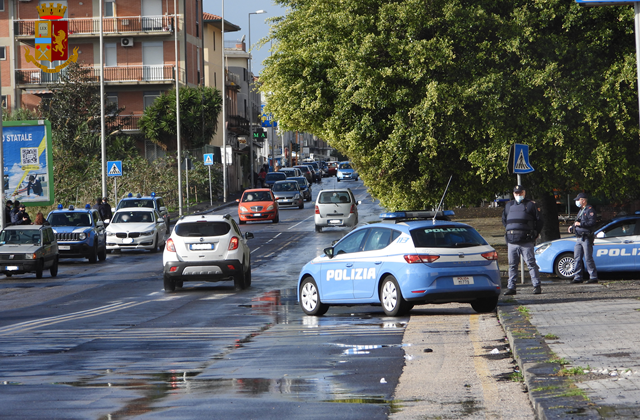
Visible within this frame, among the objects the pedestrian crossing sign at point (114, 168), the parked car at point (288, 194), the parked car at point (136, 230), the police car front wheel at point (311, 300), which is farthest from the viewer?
the parked car at point (288, 194)

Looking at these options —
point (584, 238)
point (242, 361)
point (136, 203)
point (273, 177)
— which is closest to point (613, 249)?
point (584, 238)

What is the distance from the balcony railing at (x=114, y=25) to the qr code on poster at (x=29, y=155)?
103 feet

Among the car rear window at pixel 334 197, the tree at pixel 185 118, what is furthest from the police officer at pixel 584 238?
the tree at pixel 185 118

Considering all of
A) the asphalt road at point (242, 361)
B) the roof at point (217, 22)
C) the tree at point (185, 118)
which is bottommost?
the asphalt road at point (242, 361)

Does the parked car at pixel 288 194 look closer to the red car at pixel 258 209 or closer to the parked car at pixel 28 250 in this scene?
the red car at pixel 258 209

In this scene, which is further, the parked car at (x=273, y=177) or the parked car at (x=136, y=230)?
the parked car at (x=273, y=177)

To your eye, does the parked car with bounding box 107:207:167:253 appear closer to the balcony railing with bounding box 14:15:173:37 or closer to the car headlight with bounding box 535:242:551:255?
the car headlight with bounding box 535:242:551:255

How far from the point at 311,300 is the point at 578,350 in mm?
6714

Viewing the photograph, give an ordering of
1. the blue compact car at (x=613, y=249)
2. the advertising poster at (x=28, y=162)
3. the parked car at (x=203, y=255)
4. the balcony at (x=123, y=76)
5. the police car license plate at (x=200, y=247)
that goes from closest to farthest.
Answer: the blue compact car at (x=613, y=249) → the parked car at (x=203, y=255) → the police car license plate at (x=200, y=247) → the advertising poster at (x=28, y=162) → the balcony at (x=123, y=76)

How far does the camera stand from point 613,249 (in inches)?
824

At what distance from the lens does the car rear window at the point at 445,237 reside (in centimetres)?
1446

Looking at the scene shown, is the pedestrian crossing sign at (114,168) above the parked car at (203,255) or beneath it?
above

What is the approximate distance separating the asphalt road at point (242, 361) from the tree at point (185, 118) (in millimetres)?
44533

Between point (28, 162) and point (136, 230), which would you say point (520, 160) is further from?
point (28, 162)
